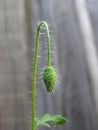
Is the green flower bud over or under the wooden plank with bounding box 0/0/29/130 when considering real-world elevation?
under

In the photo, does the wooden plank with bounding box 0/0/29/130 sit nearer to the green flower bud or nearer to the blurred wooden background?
the blurred wooden background

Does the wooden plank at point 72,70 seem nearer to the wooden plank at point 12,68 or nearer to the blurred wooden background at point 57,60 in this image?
the blurred wooden background at point 57,60

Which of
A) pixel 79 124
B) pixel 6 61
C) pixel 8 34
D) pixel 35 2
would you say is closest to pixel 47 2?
pixel 35 2

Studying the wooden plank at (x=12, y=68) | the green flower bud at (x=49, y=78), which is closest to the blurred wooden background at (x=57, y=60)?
the wooden plank at (x=12, y=68)

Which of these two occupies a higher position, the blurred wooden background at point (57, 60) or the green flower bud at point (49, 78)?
the blurred wooden background at point (57, 60)

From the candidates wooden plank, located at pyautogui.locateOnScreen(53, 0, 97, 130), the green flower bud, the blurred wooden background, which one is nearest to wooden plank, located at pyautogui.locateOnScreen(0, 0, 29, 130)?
the blurred wooden background

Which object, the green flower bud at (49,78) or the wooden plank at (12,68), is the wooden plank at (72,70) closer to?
the wooden plank at (12,68)

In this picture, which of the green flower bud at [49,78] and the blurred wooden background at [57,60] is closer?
the green flower bud at [49,78]

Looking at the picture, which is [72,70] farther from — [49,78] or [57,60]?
[49,78]

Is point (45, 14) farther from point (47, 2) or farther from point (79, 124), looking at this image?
point (79, 124)

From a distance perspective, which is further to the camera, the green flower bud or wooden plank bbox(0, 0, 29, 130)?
wooden plank bbox(0, 0, 29, 130)
